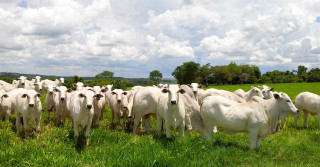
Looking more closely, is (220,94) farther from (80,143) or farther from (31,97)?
(31,97)

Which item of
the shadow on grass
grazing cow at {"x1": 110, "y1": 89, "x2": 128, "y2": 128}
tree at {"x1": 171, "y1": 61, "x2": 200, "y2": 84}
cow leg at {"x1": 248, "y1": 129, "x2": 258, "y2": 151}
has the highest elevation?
tree at {"x1": 171, "y1": 61, "x2": 200, "y2": 84}

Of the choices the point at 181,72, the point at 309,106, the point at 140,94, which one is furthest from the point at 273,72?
the point at 140,94

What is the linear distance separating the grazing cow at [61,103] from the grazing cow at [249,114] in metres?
6.46

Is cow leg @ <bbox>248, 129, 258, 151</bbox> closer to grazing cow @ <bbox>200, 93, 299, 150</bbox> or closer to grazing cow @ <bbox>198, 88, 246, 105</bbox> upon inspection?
grazing cow @ <bbox>200, 93, 299, 150</bbox>

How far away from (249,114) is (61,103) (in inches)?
331

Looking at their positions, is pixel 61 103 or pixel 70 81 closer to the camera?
pixel 61 103

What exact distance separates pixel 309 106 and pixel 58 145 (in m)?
12.4

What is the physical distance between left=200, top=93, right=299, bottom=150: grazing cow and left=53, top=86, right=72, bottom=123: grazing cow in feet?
21.2

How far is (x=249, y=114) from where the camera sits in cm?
772

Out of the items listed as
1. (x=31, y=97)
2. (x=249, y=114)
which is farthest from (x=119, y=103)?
(x=249, y=114)

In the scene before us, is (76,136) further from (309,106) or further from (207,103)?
(309,106)

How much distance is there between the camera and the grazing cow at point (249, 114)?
25.2 ft

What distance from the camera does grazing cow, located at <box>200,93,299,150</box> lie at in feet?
25.2

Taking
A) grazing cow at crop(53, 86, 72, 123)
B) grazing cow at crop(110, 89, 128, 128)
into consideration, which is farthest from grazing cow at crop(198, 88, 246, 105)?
grazing cow at crop(53, 86, 72, 123)
